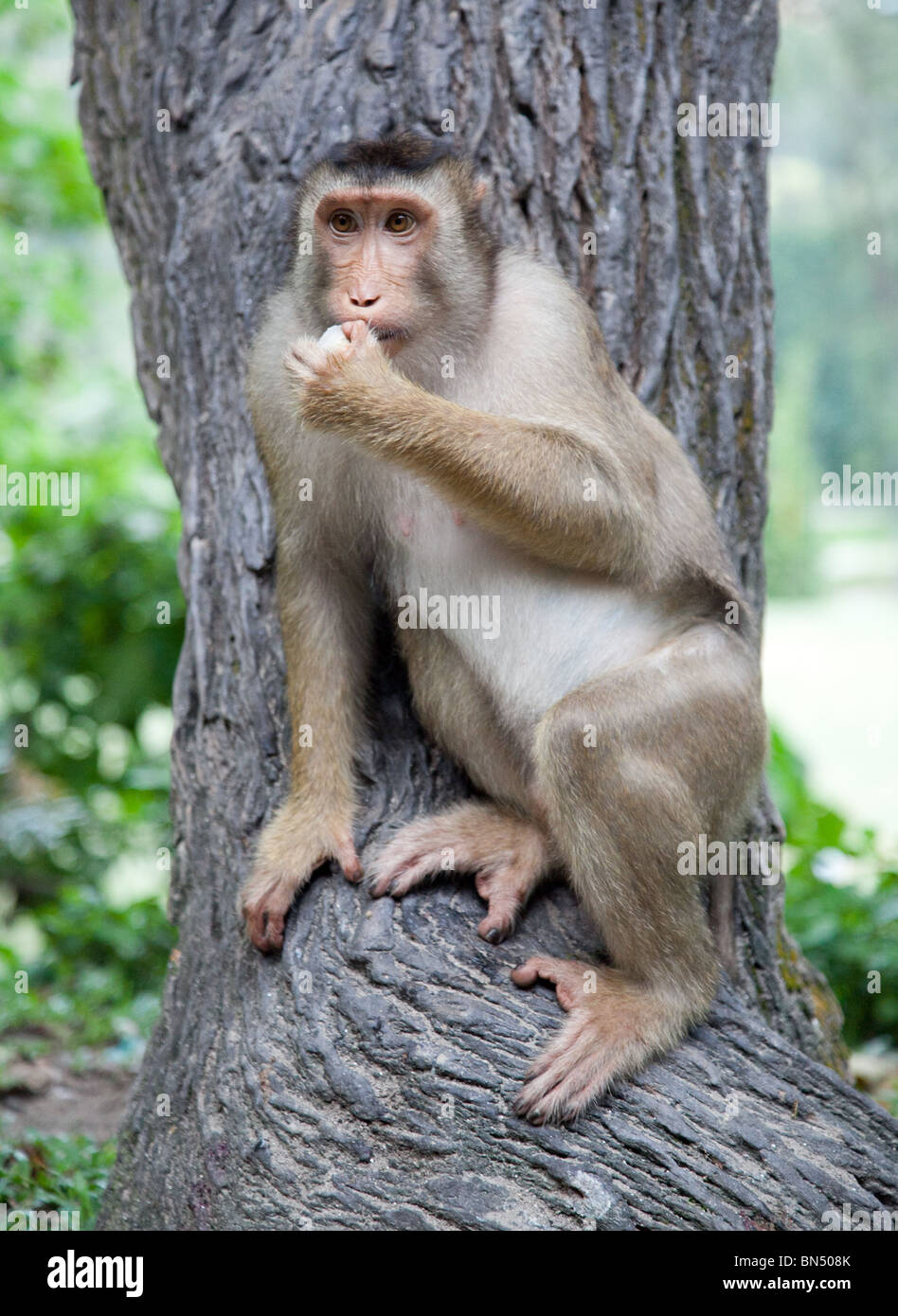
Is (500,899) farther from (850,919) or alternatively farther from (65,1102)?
(850,919)

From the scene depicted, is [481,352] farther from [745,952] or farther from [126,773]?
[126,773]

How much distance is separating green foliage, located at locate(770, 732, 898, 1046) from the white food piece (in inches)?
151

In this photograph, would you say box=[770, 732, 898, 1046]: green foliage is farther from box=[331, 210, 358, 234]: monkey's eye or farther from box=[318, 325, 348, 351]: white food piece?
box=[331, 210, 358, 234]: monkey's eye

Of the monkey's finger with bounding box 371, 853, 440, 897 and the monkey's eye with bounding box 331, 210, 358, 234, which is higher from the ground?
the monkey's eye with bounding box 331, 210, 358, 234

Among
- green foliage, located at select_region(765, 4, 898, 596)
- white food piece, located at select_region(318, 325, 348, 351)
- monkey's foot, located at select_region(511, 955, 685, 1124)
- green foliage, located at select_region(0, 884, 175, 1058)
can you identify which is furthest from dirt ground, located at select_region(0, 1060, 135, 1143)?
green foliage, located at select_region(765, 4, 898, 596)

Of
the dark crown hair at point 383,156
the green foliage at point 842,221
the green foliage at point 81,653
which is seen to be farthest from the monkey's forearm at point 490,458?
the green foliage at point 842,221

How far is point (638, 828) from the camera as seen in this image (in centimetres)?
344

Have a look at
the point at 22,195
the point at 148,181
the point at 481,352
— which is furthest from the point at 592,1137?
the point at 22,195

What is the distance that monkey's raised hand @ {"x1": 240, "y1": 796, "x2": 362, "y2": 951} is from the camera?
12.6 feet

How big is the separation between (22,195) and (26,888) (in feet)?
22.5

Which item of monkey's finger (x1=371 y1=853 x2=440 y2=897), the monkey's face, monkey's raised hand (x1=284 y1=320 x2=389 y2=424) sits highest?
the monkey's face

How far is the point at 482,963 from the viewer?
3600 millimetres

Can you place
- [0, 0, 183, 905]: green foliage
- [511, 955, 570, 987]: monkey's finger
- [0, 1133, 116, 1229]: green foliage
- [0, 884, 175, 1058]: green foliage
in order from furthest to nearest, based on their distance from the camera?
[0, 0, 183, 905]: green foliage, [0, 884, 175, 1058]: green foliage, [0, 1133, 116, 1229]: green foliage, [511, 955, 570, 987]: monkey's finger
